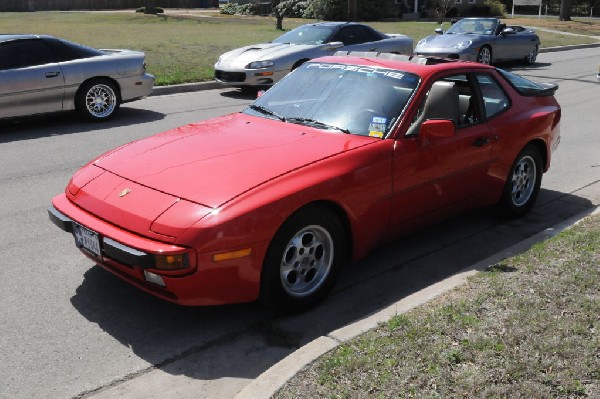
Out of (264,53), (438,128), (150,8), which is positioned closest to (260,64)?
(264,53)

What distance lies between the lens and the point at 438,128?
4.99m

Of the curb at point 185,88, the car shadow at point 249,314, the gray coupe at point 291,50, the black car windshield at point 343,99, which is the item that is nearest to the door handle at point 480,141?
the black car windshield at point 343,99

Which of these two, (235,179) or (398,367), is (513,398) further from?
(235,179)

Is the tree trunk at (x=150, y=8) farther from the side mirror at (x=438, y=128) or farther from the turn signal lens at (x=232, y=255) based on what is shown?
the turn signal lens at (x=232, y=255)

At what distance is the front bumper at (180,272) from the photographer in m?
3.90

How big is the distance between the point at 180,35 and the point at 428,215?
21331mm

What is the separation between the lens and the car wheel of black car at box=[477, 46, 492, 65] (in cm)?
1891

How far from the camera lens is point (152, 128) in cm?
1038

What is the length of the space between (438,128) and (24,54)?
289 inches

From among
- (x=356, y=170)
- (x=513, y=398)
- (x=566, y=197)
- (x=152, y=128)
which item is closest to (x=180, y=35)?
(x=152, y=128)

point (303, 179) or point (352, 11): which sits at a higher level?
point (352, 11)

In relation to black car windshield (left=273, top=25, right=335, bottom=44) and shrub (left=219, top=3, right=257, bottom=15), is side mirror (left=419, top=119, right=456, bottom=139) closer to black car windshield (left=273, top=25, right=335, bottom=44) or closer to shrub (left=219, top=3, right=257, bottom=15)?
black car windshield (left=273, top=25, right=335, bottom=44)

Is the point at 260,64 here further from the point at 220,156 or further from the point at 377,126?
the point at 220,156

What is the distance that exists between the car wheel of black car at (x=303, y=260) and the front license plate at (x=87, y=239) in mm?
1027
